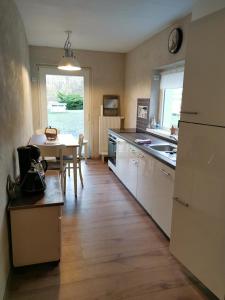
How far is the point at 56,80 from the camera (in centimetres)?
507

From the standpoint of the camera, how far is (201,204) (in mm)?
1683

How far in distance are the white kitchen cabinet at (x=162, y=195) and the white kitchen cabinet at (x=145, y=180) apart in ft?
0.27

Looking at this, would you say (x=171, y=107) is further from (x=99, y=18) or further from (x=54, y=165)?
(x=54, y=165)

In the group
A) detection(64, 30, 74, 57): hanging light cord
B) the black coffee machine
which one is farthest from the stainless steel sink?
detection(64, 30, 74, 57): hanging light cord

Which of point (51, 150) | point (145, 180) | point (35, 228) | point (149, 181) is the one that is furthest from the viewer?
point (51, 150)

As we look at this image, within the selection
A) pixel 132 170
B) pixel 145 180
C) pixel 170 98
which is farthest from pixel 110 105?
pixel 145 180

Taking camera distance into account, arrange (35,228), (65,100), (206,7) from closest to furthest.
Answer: (206,7) < (35,228) < (65,100)

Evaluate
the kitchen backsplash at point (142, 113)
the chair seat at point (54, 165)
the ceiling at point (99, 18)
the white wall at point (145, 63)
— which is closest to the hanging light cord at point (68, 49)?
the ceiling at point (99, 18)

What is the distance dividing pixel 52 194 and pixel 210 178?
51.2 inches

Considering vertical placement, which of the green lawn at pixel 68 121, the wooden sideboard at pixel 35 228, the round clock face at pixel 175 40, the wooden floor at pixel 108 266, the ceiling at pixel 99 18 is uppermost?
the ceiling at pixel 99 18

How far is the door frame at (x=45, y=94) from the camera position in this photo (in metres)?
4.95

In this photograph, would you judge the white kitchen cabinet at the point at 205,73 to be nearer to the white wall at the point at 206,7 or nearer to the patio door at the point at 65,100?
the white wall at the point at 206,7

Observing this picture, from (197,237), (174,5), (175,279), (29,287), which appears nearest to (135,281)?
(175,279)

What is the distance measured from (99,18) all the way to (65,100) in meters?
2.44
